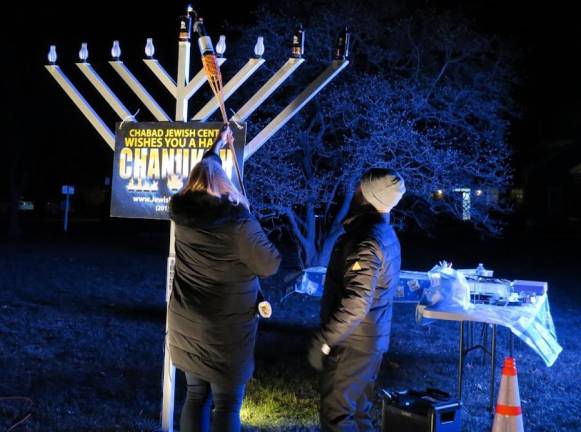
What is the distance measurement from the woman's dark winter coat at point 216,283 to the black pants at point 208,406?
0.07 m

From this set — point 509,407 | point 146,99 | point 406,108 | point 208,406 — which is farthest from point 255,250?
point 406,108

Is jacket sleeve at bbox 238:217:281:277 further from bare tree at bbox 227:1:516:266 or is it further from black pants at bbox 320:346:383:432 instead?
bare tree at bbox 227:1:516:266

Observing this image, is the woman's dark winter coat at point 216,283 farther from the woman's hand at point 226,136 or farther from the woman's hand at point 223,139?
the woman's hand at point 226,136

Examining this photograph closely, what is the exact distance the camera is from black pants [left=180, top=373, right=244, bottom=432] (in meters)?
3.25

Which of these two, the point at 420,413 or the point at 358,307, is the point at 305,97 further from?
the point at 420,413

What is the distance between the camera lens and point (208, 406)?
344 cm

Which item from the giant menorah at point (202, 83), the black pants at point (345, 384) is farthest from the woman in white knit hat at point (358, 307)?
the giant menorah at point (202, 83)

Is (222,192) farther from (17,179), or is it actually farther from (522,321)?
(17,179)

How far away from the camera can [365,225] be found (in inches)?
136

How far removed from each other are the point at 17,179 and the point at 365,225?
28869 mm

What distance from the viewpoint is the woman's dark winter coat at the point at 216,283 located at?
308 cm

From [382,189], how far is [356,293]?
2.04 feet

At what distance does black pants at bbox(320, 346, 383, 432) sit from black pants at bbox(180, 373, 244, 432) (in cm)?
49

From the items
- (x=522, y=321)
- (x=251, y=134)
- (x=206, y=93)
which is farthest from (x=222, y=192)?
(x=206, y=93)
